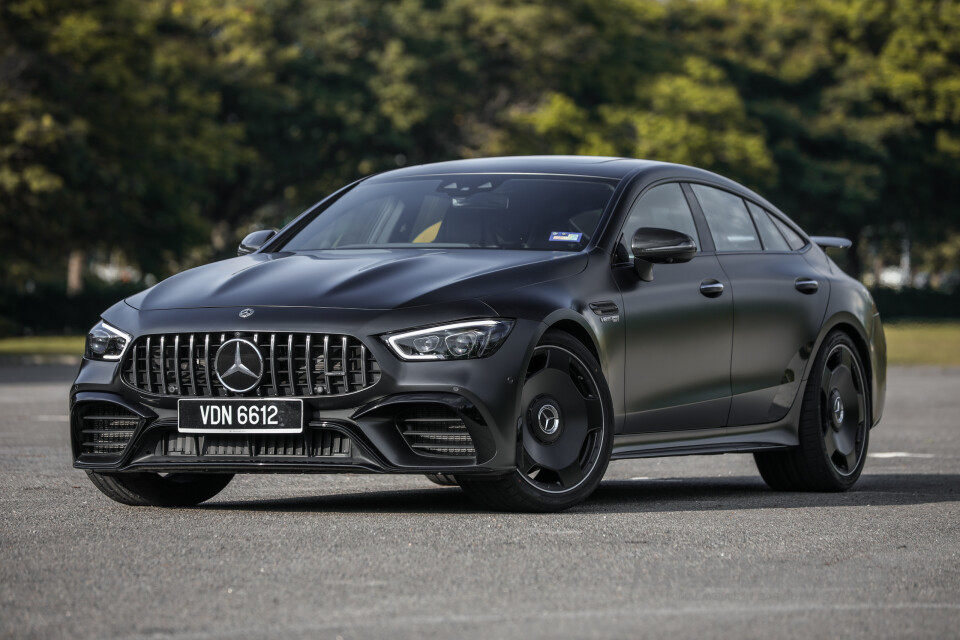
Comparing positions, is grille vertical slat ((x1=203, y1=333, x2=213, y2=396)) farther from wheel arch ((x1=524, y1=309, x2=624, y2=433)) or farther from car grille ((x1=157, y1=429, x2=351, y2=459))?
wheel arch ((x1=524, y1=309, x2=624, y2=433))

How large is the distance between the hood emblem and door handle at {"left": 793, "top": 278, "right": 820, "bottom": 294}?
10.9ft

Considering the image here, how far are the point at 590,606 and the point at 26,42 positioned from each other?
3734 centimetres

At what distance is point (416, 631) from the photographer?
467 cm

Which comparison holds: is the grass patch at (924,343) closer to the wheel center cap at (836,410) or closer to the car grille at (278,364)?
the wheel center cap at (836,410)

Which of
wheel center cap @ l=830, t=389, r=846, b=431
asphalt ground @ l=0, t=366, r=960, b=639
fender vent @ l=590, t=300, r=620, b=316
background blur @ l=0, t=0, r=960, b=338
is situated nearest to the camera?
asphalt ground @ l=0, t=366, r=960, b=639

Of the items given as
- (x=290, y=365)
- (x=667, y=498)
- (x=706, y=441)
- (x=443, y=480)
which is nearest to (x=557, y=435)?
(x=290, y=365)

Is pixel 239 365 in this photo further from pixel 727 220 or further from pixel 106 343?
pixel 727 220

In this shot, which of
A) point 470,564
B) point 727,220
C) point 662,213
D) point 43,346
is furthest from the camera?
point 43,346

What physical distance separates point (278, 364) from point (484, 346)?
2.79ft

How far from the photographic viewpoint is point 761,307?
877 centimetres

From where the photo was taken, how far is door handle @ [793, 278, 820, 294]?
9.10m

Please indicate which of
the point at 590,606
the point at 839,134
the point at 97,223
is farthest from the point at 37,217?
the point at 590,606

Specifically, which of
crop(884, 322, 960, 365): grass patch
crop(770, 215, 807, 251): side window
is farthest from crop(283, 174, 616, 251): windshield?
crop(884, 322, 960, 365): grass patch

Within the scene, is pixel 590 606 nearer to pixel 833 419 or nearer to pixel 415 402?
pixel 415 402
